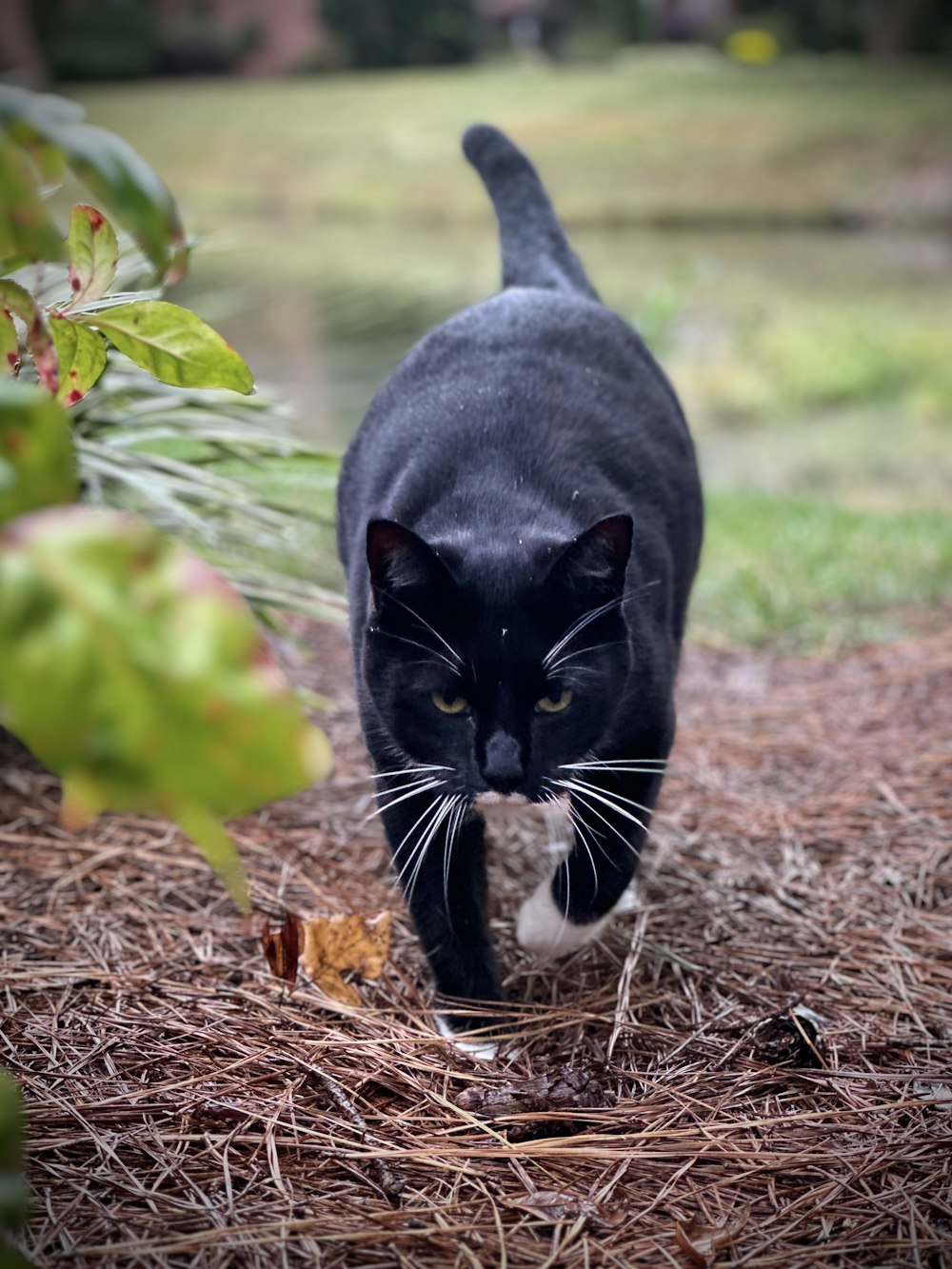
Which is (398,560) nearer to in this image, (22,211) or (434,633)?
(434,633)

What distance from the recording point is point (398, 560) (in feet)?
4.47

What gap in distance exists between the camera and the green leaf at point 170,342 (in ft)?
3.40

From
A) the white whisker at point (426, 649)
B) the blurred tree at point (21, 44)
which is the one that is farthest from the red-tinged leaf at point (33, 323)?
the blurred tree at point (21, 44)

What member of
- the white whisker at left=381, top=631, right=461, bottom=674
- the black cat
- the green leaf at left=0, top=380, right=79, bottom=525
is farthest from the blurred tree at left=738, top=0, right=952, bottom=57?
the green leaf at left=0, top=380, right=79, bottom=525

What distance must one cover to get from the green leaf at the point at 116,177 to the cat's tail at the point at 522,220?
1.46 meters

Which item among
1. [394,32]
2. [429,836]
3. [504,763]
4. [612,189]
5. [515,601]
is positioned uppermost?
[515,601]

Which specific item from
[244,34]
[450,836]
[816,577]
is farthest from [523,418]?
[244,34]

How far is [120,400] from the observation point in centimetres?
238

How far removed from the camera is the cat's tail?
2150 millimetres

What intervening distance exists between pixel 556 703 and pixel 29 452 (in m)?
0.87

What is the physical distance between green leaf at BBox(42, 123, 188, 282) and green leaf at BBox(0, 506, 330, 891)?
194 mm

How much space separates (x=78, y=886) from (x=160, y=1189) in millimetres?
719

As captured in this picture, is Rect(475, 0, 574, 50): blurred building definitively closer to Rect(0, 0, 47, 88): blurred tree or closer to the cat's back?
Rect(0, 0, 47, 88): blurred tree

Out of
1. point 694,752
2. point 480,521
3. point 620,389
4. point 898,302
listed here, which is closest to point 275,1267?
point 480,521
